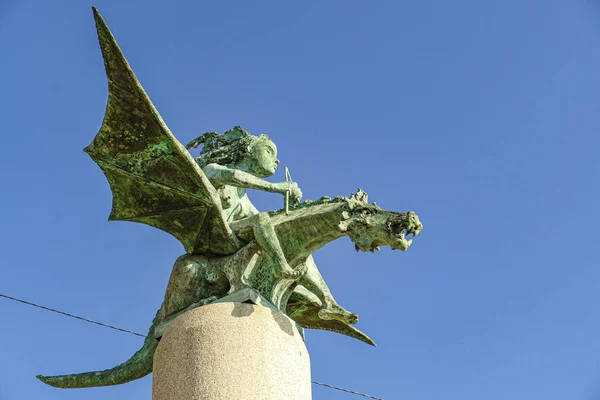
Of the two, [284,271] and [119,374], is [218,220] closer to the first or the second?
[284,271]

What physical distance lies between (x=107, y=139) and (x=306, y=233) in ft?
6.05

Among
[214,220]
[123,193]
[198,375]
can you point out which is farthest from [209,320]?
[123,193]

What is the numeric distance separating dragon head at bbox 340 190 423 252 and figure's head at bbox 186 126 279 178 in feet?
3.38

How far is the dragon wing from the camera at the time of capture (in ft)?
23.7

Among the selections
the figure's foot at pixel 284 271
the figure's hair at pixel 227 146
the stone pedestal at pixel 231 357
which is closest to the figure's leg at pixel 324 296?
the figure's foot at pixel 284 271

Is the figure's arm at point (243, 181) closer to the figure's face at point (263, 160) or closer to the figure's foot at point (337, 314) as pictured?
the figure's face at point (263, 160)

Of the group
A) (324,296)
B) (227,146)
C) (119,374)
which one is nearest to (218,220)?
(227,146)

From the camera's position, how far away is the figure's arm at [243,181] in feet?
25.1

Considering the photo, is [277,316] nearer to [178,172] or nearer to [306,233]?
[306,233]

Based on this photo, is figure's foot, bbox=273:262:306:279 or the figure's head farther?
the figure's head

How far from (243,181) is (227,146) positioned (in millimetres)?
797

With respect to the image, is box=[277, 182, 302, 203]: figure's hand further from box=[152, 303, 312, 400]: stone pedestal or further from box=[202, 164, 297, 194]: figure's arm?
box=[152, 303, 312, 400]: stone pedestal

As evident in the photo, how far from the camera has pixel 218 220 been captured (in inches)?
303

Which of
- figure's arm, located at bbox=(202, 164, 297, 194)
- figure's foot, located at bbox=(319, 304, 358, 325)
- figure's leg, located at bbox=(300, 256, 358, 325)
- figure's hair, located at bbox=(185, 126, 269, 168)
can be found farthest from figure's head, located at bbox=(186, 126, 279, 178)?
figure's foot, located at bbox=(319, 304, 358, 325)
